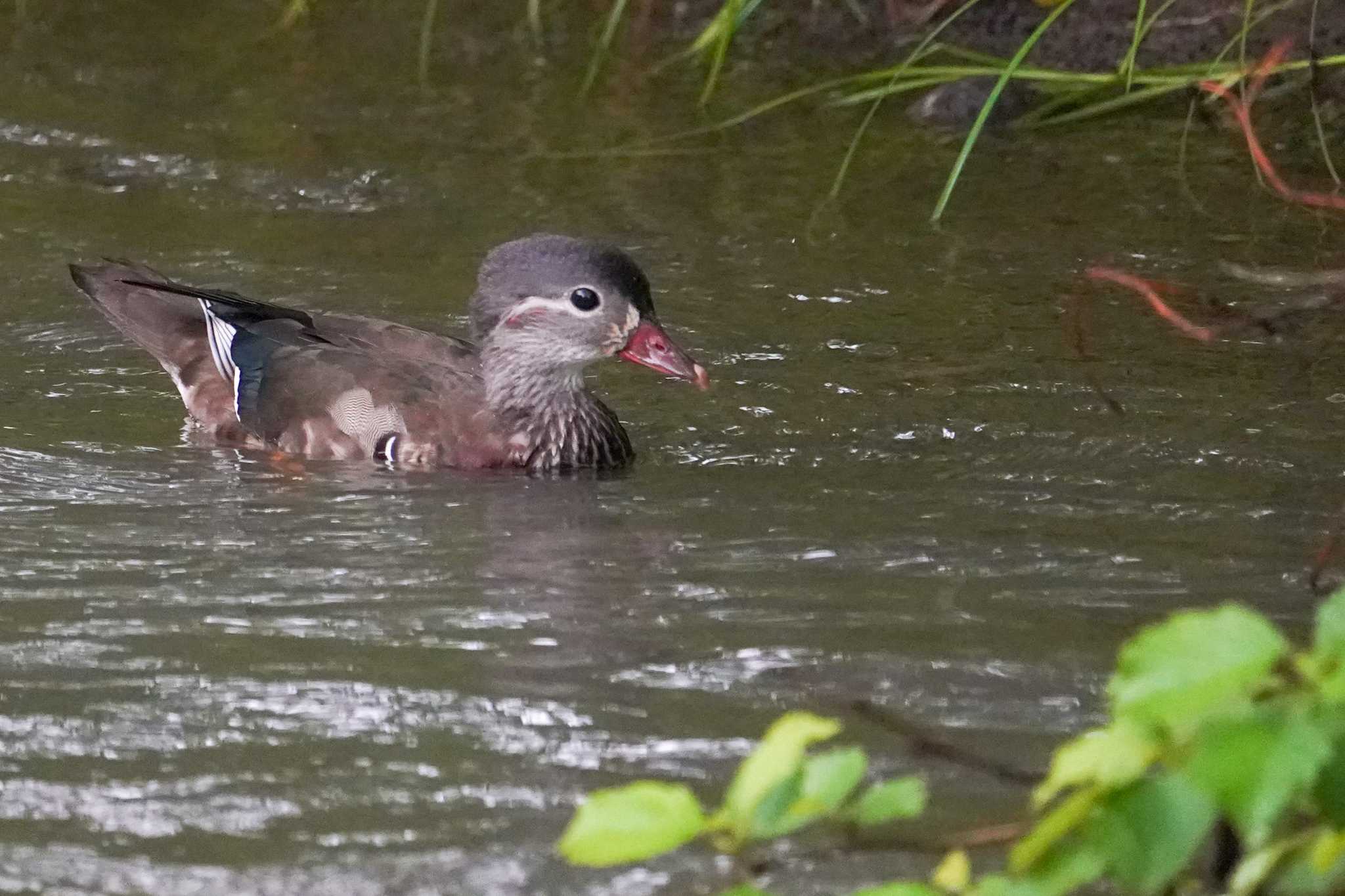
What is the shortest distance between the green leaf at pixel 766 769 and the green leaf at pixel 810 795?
0.05 feet

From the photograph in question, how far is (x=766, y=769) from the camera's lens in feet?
6.53

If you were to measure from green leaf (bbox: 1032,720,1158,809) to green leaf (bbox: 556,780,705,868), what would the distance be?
36 cm

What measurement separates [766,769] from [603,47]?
5.81 meters

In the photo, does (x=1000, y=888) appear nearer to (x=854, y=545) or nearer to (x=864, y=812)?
(x=864, y=812)

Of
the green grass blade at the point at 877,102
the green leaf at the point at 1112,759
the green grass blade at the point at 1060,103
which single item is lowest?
the green leaf at the point at 1112,759

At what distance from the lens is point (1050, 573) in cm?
423

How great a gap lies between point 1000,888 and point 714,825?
305 millimetres

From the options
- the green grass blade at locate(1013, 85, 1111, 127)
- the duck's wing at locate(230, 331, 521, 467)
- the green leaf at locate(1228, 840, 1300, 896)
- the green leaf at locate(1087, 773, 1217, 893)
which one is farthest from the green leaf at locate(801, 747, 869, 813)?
the green grass blade at locate(1013, 85, 1111, 127)

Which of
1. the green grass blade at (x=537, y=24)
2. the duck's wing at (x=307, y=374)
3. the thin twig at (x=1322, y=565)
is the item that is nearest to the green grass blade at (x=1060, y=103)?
the green grass blade at (x=537, y=24)

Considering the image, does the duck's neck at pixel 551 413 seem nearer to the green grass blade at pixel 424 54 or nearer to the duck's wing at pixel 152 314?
the duck's wing at pixel 152 314

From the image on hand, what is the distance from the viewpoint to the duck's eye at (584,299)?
5.46m

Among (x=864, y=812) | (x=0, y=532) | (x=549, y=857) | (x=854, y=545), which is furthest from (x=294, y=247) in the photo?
(x=864, y=812)

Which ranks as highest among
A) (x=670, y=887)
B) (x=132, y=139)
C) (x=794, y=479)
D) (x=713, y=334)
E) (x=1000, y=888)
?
(x=132, y=139)

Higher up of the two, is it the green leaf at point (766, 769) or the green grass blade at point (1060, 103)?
the green grass blade at point (1060, 103)
